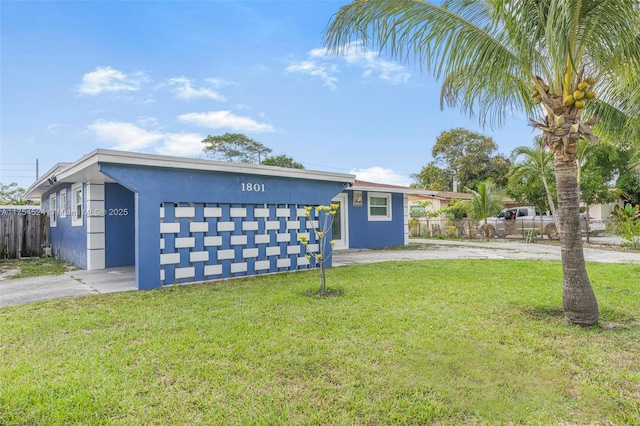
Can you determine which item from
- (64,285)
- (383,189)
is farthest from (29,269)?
(383,189)

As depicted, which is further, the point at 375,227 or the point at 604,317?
the point at 375,227

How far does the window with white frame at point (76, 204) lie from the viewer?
368 inches

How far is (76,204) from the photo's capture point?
31.6 ft

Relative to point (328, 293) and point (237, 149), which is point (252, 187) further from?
point (237, 149)

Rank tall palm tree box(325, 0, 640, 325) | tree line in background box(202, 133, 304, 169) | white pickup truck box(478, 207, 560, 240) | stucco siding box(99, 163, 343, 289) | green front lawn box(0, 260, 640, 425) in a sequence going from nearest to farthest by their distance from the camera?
green front lawn box(0, 260, 640, 425) < tall palm tree box(325, 0, 640, 325) < stucco siding box(99, 163, 343, 289) < white pickup truck box(478, 207, 560, 240) < tree line in background box(202, 133, 304, 169)

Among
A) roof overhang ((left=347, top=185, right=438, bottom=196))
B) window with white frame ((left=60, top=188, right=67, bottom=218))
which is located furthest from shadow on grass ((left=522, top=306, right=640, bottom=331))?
window with white frame ((left=60, top=188, right=67, bottom=218))

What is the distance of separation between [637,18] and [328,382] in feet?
16.0

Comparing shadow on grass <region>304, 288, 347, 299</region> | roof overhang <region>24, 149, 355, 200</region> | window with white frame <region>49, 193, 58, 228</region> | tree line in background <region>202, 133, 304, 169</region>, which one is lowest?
shadow on grass <region>304, 288, 347, 299</region>

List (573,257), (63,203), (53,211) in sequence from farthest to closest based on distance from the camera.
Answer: (53,211), (63,203), (573,257)

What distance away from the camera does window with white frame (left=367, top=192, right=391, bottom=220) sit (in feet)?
47.3

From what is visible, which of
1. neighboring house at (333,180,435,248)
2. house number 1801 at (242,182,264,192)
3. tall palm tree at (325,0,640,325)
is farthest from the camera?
neighboring house at (333,180,435,248)

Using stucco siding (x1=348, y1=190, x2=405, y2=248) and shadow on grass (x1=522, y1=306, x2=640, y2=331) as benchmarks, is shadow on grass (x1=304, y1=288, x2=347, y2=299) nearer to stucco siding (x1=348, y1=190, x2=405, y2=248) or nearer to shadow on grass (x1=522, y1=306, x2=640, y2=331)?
shadow on grass (x1=522, y1=306, x2=640, y2=331)

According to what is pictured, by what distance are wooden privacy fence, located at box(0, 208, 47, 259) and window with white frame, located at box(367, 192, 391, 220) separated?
39.4 ft

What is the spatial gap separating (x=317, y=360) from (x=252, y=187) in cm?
474
